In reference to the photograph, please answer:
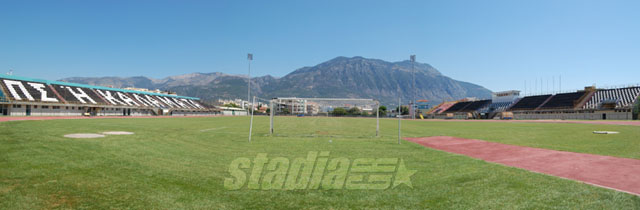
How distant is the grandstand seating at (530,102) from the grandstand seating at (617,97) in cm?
1131

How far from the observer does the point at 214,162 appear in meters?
8.36

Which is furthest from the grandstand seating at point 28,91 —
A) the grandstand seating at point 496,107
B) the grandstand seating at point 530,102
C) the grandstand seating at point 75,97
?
the grandstand seating at point 530,102

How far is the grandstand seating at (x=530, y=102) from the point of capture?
77387mm

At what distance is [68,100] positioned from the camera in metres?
56.9

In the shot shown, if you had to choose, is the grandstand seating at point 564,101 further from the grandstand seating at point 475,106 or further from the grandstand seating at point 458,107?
the grandstand seating at point 458,107

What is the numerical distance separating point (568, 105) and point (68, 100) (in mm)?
108115

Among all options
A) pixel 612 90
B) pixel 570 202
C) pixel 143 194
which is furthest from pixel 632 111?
pixel 143 194

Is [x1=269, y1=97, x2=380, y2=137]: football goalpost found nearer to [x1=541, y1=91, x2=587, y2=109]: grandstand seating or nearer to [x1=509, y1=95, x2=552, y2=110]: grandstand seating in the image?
[x1=541, y1=91, x2=587, y2=109]: grandstand seating

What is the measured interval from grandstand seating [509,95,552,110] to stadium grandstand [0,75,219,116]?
100 meters

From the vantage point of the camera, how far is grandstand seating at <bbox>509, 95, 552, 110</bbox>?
77.4m

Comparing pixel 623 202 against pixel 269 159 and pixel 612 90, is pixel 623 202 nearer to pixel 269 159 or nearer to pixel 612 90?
pixel 269 159

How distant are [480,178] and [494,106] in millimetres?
100606

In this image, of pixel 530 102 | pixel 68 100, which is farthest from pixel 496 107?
pixel 68 100

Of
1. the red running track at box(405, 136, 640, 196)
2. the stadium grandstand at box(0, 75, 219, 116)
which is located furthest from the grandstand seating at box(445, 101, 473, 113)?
the red running track at box(405, 136, 640, 196)
